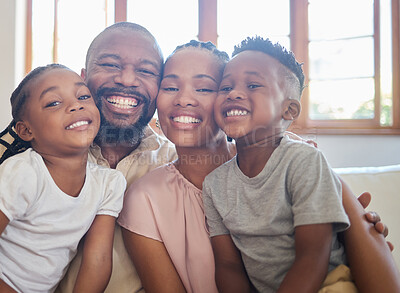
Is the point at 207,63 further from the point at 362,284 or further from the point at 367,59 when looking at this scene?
the point at 367,59

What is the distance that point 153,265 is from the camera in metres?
1.08

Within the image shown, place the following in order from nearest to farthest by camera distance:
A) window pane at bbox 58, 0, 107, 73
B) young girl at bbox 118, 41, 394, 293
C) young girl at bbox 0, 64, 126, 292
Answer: young girl at bbox 0, 64, 126, 292 → young girl at bbox 118, 41, 394, 293 → window pane at bbox 58, 0, 107, 73

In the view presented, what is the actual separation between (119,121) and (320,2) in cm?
335

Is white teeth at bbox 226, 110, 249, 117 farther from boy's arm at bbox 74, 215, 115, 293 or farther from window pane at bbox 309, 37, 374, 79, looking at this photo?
window pane at bbox 309, 37, 374, 79

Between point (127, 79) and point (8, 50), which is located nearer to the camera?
point (127, 79)

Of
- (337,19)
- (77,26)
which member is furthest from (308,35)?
(77,26)

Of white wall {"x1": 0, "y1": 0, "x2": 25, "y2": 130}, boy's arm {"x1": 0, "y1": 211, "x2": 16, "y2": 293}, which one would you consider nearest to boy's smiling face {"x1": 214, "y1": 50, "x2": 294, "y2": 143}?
boy's arm {"x1": 0, "y1": 211, "x2": 16, "y2": 293}

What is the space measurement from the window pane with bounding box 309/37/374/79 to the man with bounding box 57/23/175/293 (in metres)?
2.92

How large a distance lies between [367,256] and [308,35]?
334cm

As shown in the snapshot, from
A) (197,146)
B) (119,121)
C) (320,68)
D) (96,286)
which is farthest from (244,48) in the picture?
(320,68)

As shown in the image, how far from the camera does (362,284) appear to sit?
35.9 inches

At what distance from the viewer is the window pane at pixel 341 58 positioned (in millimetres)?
3742

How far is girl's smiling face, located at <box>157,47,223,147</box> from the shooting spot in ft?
3.85

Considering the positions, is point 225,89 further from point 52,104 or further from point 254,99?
point 52,104
